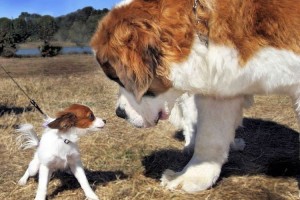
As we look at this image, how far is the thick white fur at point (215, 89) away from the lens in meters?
2.75

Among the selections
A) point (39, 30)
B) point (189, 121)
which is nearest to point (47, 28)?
point (39, 30)

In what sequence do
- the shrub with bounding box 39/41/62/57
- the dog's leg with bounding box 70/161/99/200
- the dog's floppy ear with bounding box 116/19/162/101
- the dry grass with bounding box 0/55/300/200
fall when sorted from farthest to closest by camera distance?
the shrub with bounding box 39/41/62/57 < the dry grass with bounding box 0/55/300/200 < the dog's leg with bounding box 70/161/99/200 < the dog's floppy ear with bounding box 116/19/162/101

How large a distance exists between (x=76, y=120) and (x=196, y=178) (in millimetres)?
1089

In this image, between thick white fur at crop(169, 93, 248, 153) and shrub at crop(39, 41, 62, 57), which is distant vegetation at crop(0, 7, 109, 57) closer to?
shrub at crop(39, 41, 62, 57)

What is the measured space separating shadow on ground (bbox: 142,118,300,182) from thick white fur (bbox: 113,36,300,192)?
0.41m

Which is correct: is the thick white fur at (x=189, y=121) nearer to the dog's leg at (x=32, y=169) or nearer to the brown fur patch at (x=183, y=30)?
the dog's leg at (x=32, y=169)

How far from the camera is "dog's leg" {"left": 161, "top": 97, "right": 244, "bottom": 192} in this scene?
3.50 metres

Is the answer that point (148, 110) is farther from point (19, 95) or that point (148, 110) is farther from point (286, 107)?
point (19, 95)

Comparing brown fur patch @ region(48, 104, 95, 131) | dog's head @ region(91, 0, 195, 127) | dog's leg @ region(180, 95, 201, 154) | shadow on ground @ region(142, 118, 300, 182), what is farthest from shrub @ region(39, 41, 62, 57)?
dog's head @ region(91, 0, 195, 127)

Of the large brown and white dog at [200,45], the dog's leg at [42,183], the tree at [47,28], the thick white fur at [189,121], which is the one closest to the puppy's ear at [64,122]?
the dog's leg at [42,183]

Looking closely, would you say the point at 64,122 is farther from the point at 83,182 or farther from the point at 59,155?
the point at 83,182

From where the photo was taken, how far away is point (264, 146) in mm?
4793

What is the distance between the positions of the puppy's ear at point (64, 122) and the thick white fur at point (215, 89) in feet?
1.75

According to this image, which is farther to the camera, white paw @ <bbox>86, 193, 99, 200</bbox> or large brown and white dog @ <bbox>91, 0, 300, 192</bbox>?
white paw @ <bbox>86, 193, 99, 200</bbox>
